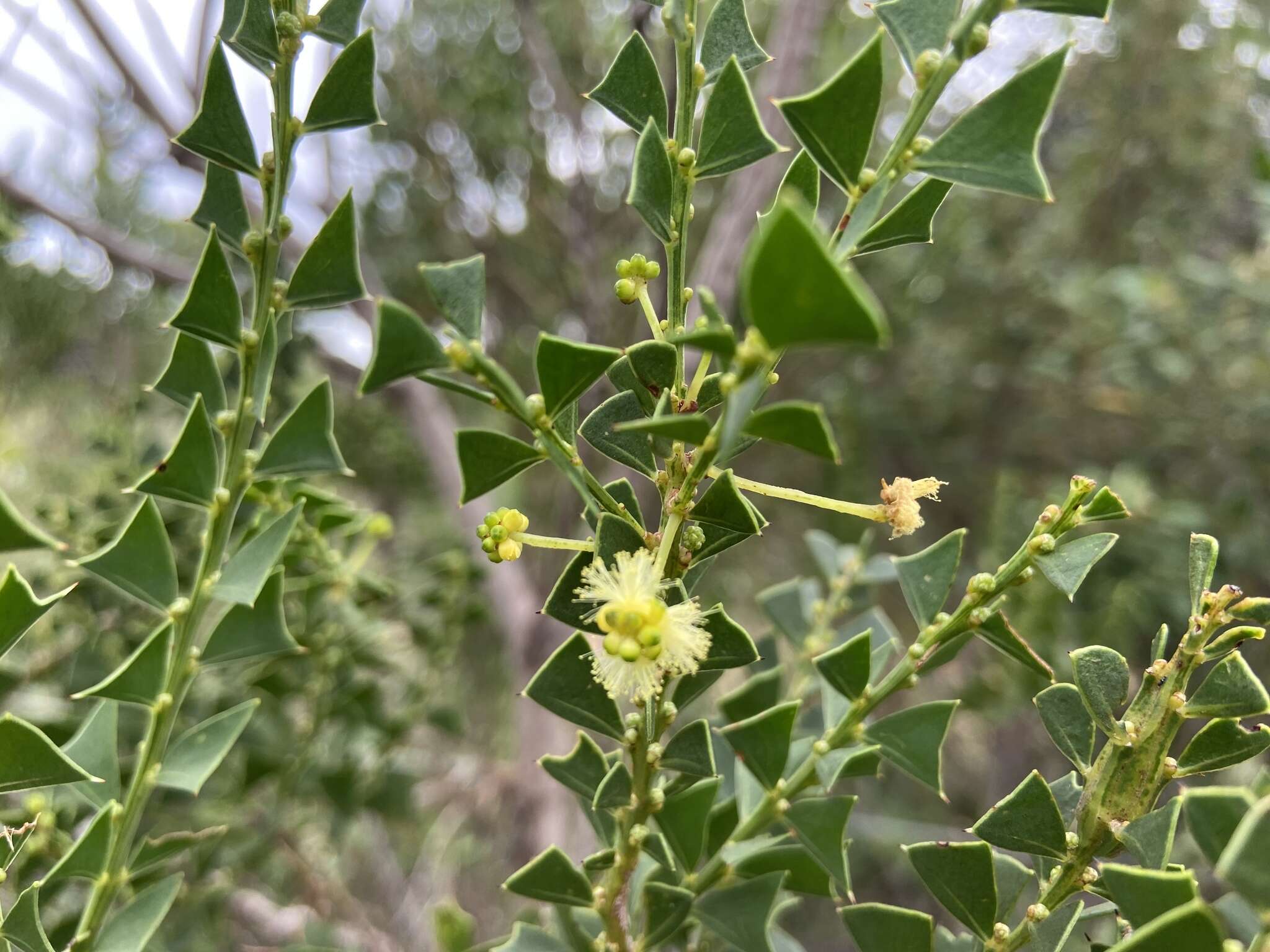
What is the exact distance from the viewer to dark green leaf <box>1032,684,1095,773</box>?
29cm

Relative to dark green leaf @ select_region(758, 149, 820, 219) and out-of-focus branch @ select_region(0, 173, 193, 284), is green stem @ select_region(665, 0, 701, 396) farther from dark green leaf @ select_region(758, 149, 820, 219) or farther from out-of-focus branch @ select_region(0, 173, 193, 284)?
out-of-focus branch @ select_region(0, 173, 193, 284)

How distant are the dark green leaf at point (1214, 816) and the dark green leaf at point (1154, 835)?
0.11 ft

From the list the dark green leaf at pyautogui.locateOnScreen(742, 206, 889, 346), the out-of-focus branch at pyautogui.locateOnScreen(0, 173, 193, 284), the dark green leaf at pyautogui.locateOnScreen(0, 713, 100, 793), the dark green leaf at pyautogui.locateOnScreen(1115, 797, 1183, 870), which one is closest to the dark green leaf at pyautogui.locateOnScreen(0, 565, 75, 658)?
the dark green leaf at pyautogui.locateOnScreen(0, 713, 100, 793)

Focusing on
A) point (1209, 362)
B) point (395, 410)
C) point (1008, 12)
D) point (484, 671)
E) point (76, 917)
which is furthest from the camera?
point (484, 671)

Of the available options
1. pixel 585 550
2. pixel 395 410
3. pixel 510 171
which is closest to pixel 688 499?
pixel 585 550

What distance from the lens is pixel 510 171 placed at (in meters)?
1.36

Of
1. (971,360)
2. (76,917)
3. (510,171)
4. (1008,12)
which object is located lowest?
(971,360)

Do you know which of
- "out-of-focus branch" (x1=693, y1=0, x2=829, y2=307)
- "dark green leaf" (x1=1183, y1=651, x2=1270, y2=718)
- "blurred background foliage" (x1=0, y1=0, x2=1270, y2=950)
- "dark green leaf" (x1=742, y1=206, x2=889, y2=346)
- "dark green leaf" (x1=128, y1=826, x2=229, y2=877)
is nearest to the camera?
"dark green leaf" (x1=742, y1=206, x2=889, y2=346)

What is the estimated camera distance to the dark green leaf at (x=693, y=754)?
12.2 inches

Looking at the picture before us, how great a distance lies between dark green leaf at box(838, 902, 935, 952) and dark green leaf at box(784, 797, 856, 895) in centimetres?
1

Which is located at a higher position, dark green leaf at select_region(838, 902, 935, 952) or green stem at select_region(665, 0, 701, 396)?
green stem at select_region(665, 0, 701, 396)

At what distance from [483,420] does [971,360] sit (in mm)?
768

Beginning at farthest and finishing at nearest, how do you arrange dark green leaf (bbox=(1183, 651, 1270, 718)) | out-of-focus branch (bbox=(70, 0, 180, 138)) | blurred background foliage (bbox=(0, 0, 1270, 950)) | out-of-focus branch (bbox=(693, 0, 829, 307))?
out-of-focus branch (bbox=(70, 0, 180, 138)) → out-of-focus branch (bbox=(693, 0, 829, 307)) → blurred background foliage (bbox=(0, 0, 1270, 950)) → dark green leaf (bbox=(1183, 651, 1270, 718))

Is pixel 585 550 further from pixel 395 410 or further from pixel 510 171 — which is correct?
pixel 510 171
